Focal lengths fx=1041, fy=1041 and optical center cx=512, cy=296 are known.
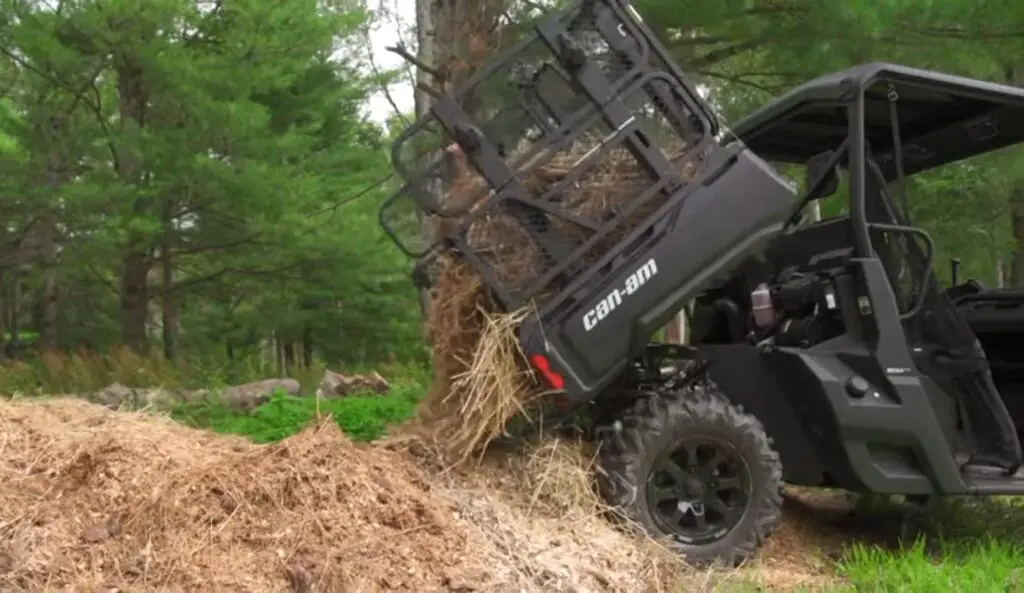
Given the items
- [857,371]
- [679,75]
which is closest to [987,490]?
[857,371]

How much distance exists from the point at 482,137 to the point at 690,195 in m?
0.90

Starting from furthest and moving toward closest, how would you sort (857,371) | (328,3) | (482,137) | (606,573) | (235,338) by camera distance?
(235,338) → (328,3) → (857,371) → (482,137) → (606,573)

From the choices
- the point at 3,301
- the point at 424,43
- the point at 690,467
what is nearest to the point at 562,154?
the point at 690,467

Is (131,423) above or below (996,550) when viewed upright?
above

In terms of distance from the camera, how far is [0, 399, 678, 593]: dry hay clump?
3.32 m

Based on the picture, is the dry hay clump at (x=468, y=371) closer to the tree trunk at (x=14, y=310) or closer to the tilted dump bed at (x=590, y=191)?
the tilted dump bed at (x=590, y=191)

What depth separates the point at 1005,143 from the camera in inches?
220

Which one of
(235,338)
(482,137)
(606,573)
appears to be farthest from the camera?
(235,338)

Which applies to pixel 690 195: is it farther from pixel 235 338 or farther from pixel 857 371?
pixel 235 338

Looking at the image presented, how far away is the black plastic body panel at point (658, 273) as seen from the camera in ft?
13.8

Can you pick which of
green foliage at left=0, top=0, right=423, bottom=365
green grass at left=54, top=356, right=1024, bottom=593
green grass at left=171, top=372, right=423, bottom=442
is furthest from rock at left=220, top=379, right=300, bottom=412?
green foliage at left=0, top=0, right=423, bottom=365

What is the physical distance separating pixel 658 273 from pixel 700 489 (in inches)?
39.6

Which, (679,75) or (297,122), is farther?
(297,122)

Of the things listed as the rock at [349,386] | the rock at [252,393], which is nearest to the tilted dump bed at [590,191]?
the rock at [252,393]
